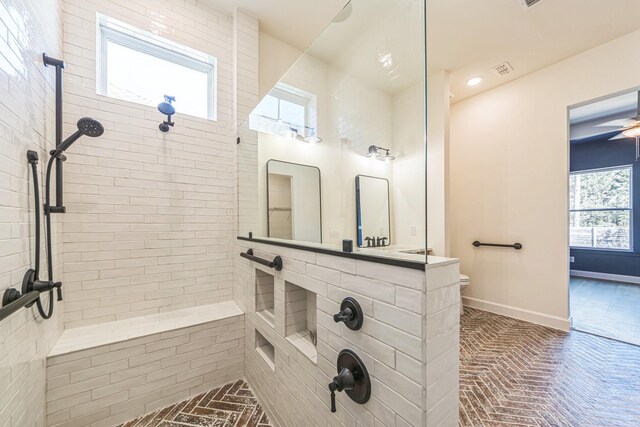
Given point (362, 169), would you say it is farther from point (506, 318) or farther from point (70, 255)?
point (506, 318)

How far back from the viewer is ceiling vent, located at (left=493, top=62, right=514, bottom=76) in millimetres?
2861

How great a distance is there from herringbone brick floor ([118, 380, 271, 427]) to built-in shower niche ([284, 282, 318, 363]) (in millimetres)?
677

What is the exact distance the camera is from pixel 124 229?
1.93 metres

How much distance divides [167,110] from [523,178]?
12.9ft

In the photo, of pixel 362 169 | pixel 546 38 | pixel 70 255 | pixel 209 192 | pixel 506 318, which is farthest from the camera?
pixel 506 318

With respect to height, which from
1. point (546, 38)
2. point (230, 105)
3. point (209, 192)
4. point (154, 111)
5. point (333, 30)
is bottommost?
point (209, 192)

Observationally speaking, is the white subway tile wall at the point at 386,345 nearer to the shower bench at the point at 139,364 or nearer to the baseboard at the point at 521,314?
the shower bench at the point at 139,364

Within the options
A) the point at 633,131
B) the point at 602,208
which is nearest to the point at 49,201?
the point at 633,131

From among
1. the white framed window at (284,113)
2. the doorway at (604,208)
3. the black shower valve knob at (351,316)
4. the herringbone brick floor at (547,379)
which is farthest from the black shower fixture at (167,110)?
the doorway at (604,208)

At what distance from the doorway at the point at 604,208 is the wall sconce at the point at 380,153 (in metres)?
3.87

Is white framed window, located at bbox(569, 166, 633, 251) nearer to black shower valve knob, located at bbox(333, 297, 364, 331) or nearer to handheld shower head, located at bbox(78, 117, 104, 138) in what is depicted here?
black shower valve knob, located at bbox(333, 297, 364, 331)

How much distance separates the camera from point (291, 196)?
213 cm

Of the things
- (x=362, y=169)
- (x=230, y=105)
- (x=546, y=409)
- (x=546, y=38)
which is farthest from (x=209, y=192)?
(x=546, y=38)

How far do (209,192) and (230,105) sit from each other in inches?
35.4
